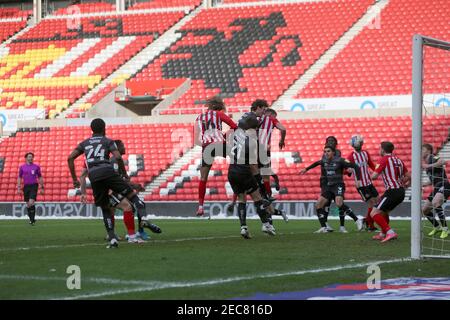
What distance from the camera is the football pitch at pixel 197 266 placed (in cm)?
775

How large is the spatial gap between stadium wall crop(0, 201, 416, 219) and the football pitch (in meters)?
12.3

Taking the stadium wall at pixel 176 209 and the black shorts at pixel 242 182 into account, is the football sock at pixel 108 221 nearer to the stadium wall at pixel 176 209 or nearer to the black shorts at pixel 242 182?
the black shorts at pixel 242 182

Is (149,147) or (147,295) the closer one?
(147,295)

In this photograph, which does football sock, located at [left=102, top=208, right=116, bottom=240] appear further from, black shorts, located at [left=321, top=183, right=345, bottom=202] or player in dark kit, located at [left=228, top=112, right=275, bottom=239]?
black shorts, located at [left=321, top=183, right=345, bottom=202]

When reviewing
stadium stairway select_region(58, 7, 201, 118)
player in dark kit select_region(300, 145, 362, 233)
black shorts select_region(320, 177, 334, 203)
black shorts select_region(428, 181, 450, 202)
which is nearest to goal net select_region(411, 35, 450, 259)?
black shorts select_region(428, 181, 450, 202)

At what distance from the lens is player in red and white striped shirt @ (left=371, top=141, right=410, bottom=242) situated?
1368 cm

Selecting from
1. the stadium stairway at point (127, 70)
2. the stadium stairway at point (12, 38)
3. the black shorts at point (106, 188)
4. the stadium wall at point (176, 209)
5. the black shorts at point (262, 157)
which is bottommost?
the stadium wall at point (176, 209)

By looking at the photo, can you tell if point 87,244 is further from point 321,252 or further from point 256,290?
point 256,290

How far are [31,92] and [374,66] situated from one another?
16031 millimetres

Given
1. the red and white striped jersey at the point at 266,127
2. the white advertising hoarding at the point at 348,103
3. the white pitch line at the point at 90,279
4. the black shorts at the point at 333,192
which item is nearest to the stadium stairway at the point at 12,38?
the white advertising hoarding at the point at 348,103

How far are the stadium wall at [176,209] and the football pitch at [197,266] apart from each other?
12.3 m
